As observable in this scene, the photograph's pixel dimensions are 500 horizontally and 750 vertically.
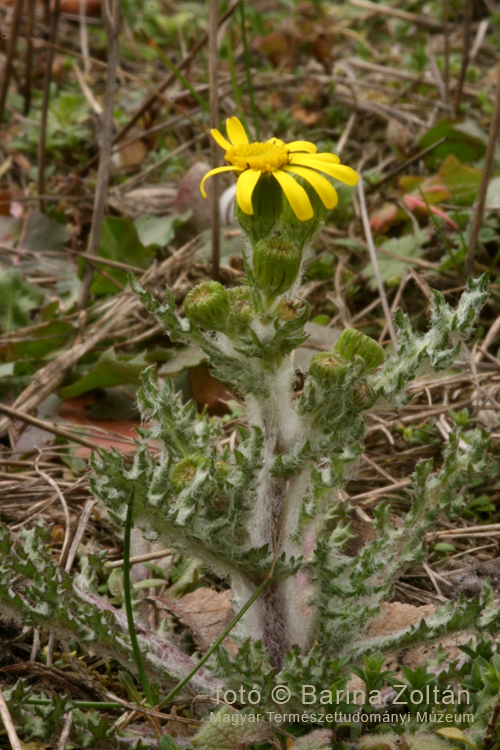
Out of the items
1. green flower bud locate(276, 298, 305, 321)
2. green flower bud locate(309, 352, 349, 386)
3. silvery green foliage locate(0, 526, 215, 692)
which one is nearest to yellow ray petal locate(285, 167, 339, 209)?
green flower bud locate(276, 298, 305, 321)

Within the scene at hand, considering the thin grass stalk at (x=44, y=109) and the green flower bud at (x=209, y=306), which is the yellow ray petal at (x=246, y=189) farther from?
the thin grass stalk at (x=44, y=109)

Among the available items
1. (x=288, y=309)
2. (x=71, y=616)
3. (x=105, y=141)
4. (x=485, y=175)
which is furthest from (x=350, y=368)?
(x=105, y=141)

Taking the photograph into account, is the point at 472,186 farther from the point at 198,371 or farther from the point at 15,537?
the point at 15,537

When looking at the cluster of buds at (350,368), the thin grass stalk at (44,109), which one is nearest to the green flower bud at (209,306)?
the cluster of buds at (350,368)

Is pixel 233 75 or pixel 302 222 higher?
pixel 233 75

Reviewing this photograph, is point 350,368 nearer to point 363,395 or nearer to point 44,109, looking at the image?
point 363,395

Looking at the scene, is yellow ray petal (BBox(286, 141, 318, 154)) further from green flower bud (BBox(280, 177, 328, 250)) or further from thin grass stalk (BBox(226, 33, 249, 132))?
thin grass stalk (BBox(226, 33, 249, 132))

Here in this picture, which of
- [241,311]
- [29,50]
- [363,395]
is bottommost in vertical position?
[363,395]

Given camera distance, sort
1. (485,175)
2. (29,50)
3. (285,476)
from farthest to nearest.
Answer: (29,50)
(485,175)
(285,476)

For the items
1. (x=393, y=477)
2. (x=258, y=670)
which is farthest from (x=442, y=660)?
(x=393, y=477)

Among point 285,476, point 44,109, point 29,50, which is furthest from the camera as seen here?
point 29,50
